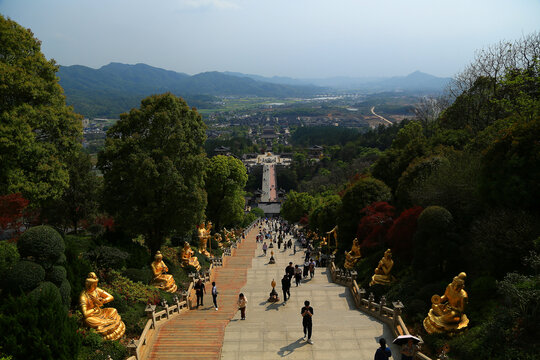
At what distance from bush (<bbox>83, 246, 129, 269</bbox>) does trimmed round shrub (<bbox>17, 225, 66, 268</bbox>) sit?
146 inches

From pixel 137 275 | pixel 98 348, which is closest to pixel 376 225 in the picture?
pixel 137 275

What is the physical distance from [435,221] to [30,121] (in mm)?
15679

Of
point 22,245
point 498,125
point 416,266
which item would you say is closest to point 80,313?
point 22,245

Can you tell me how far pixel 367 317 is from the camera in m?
14.5

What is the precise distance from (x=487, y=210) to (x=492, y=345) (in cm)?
578

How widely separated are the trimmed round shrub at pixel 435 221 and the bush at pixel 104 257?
1143 cm

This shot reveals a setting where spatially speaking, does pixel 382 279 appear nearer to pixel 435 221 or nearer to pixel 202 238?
pixel 435 221

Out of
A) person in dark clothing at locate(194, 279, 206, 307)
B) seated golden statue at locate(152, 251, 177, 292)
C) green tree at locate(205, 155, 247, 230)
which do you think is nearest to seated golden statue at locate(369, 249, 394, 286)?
person in dark clothing at locate(194, 279, 206, 307)

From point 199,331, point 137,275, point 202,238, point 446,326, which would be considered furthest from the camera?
Answer: point 202,238

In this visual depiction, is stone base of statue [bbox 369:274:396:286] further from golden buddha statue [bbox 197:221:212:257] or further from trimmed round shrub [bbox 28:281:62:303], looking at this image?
golden buddha statue [bbox 197:221:212:257]

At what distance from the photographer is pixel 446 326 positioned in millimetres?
11633

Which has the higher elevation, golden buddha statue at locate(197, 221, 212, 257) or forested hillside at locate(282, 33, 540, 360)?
forested hillside at locate(282, 33, 540, 360)

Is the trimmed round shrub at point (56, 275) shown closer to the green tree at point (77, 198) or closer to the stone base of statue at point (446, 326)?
the stone base of statue at point (446, 326)

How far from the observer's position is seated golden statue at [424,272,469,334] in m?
11.6
